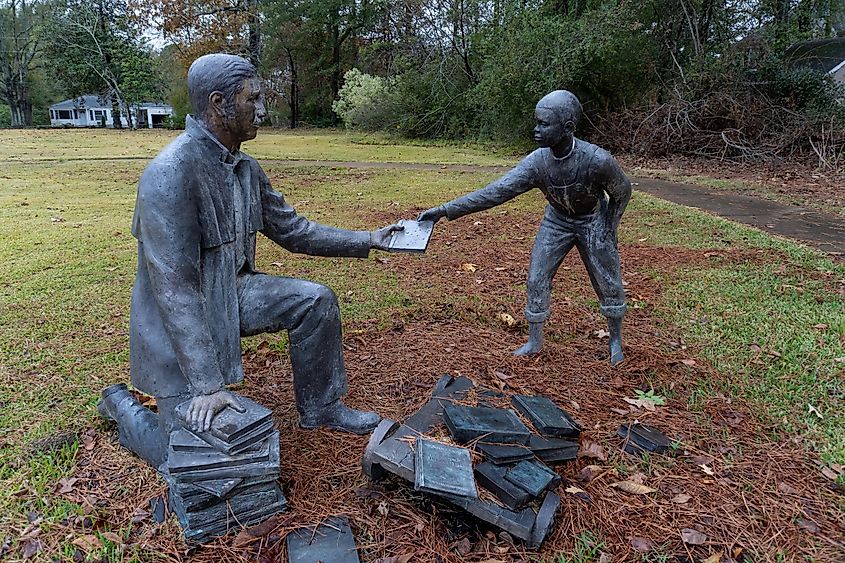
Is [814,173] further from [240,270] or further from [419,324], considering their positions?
[240,270]

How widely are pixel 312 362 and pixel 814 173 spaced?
12446mm

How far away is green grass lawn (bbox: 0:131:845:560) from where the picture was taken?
320 cm

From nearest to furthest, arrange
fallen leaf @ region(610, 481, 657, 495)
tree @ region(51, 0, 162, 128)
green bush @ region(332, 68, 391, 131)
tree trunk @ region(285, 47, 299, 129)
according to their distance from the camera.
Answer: fallen leaf @ region(610, 481, 657, 495)
green bush @ region(332, 68, 391, 131)
tree @ region(51, 0, 162, 128)
tree trunk @ region(285, 47, 299, 129)

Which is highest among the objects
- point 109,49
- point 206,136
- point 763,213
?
point 109,49

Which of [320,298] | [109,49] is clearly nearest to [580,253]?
[320,298]

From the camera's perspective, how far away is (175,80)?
35.7 meters

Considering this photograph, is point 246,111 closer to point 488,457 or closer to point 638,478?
point 488,457

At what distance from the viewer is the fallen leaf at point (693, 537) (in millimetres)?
2330

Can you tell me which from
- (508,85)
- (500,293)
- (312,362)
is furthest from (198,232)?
(508,85)

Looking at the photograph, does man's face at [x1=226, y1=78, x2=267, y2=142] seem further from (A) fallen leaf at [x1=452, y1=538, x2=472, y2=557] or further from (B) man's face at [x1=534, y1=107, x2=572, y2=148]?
(A) fallen leaf at [x1=452, y1=538, x2=472, y2=557]

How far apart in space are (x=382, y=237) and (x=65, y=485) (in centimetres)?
176

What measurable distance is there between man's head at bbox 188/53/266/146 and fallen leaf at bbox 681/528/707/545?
2269mm

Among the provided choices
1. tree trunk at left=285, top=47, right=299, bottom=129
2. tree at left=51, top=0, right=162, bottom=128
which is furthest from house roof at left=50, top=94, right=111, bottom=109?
tree trunk at left=285, top=47, right=299, bottom=129

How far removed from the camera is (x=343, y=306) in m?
5.04
